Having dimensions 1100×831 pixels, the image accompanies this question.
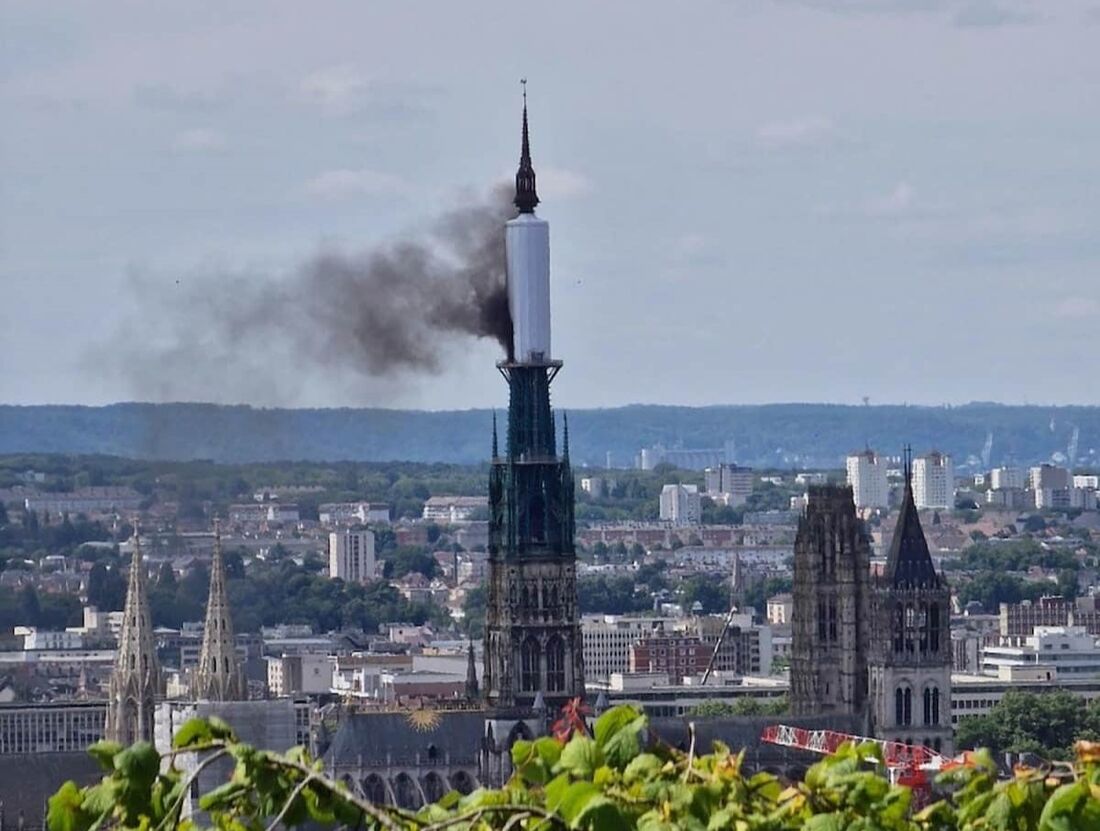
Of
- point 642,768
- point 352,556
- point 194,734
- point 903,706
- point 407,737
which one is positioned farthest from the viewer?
point 352,556

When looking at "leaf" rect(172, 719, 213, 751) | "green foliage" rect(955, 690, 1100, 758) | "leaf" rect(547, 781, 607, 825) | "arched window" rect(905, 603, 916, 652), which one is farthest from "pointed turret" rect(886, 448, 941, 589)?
"leaf" rect(547, 781, 607, 825)

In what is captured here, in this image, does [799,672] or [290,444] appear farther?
[290,444]

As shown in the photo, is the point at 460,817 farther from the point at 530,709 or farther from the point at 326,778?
the point at 530,709

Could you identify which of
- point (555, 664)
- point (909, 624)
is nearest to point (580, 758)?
point (555, 664)

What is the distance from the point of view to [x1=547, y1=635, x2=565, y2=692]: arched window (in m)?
78.9

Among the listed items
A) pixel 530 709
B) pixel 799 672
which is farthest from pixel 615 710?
pixel 799 672

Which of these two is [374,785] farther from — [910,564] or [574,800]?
[574,800]

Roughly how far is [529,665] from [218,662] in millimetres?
5757

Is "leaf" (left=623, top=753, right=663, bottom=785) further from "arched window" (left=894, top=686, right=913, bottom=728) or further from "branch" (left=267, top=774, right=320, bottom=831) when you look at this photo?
"arched window" (left=894, top=686, right=913, bottom=728)

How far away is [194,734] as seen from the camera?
15289 millimetres

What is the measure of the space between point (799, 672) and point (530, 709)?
34.4 feet

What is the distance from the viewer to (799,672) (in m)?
86.2

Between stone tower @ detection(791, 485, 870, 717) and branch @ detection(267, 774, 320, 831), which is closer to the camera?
branch @ detection(267, 774, 320, 831)

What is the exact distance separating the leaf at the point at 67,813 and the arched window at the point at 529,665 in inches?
2512
